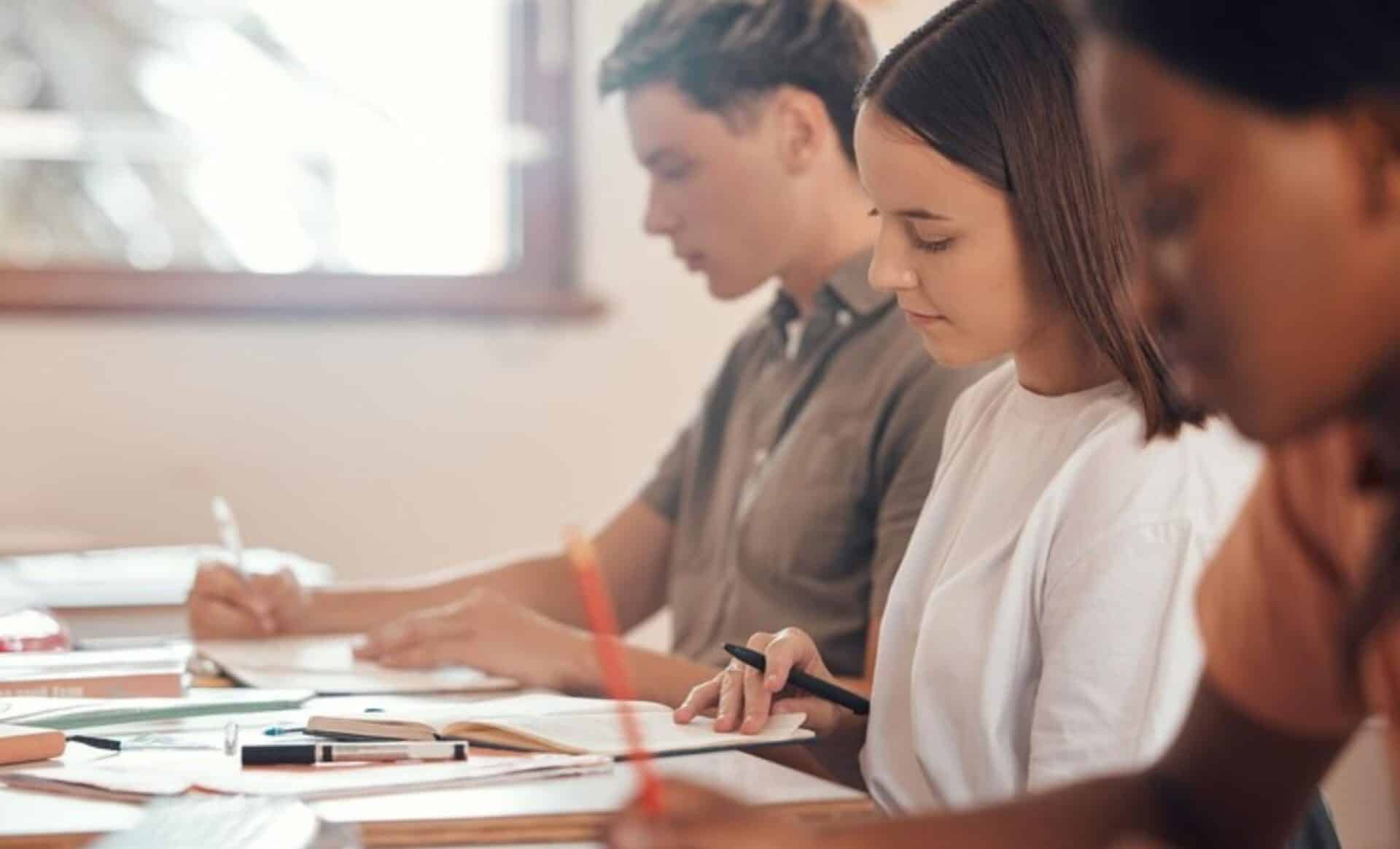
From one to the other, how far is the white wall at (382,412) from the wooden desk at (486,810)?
1.91 m

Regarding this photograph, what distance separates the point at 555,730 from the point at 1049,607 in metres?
0.32

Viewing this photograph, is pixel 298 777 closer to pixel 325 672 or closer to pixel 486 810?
pixel 486 810

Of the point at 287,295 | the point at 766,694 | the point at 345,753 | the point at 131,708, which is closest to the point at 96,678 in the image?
the point at 131,708

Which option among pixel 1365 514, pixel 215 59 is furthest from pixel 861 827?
pixel 215 59

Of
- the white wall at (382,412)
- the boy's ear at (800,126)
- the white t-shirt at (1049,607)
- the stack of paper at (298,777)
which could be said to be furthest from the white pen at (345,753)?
the white wall at (382,412)

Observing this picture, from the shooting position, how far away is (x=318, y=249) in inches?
121

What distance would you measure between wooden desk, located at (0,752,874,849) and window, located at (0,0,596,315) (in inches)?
78.1

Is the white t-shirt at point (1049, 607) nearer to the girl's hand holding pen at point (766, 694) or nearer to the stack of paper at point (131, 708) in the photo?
the girl's hand holding pen at point (766, 694)

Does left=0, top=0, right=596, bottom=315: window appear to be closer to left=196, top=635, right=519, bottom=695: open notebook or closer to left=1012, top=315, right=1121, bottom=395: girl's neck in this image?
left=196, top=635, right=519, bottom=695: open notebook

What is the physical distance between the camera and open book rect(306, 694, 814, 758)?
1.21 meters

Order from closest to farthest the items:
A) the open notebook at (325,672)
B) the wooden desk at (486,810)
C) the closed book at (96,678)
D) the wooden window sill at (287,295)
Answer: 1. the wooden desk at (486,810)
2. the closed book at (96,678)
3. the open notebook at (325,672)
4. the wooden window sill at (287,295)

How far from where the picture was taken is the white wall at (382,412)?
296 centimetres

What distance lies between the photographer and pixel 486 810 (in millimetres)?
1028

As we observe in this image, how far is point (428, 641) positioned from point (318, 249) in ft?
4.75
